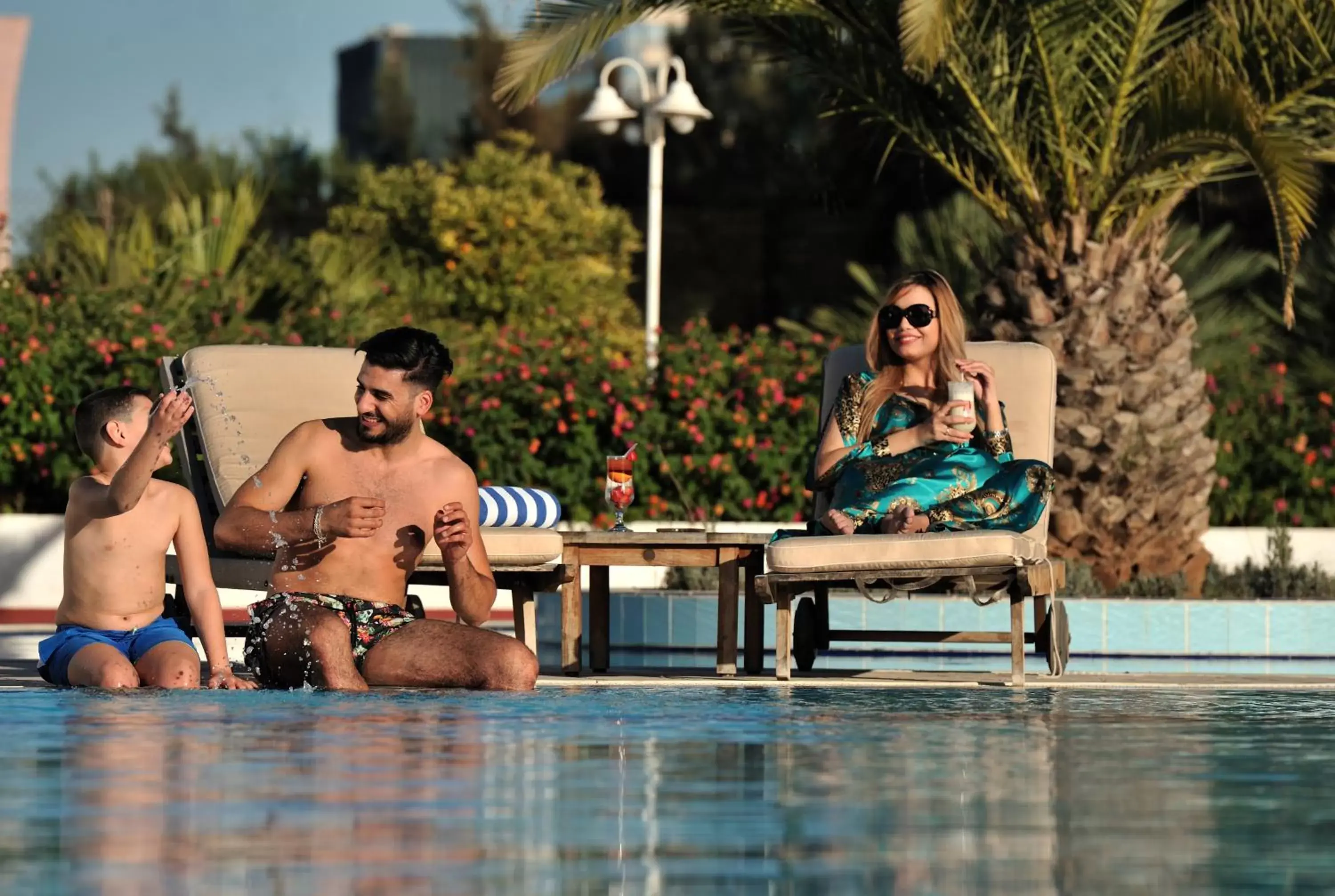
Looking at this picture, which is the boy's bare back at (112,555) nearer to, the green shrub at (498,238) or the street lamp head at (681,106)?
the street lamp head at (681,106)

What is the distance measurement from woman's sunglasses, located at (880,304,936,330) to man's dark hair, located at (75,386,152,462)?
292 centimetres

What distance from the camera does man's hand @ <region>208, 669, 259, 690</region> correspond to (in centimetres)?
716

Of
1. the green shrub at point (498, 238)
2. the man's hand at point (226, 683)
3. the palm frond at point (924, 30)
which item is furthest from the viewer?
the green shrub at point (498, 238)

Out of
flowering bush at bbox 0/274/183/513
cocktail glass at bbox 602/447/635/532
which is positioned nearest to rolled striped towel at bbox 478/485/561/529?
cocktail glass at bbox 602/447/635/532

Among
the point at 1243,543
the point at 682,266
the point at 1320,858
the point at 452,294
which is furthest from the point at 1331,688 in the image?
the point at 682,266

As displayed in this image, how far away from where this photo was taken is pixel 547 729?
5824 millimetres

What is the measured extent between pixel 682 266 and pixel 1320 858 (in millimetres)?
25114

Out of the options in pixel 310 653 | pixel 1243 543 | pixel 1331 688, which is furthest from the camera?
pixel 1243 543

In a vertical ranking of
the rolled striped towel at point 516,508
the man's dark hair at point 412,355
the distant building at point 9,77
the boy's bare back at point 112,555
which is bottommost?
the boy's bare back at point 112,555

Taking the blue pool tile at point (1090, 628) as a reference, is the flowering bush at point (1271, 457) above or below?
above

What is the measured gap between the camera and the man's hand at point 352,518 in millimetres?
6852

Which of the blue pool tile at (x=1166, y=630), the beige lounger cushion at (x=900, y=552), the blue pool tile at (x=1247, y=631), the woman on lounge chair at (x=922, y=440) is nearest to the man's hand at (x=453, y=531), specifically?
the beige lounger cushion at (x=900, y=552)

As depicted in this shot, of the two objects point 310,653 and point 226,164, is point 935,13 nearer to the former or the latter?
point 310,653

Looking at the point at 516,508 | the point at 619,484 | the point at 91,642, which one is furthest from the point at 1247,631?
the point at 91,642
